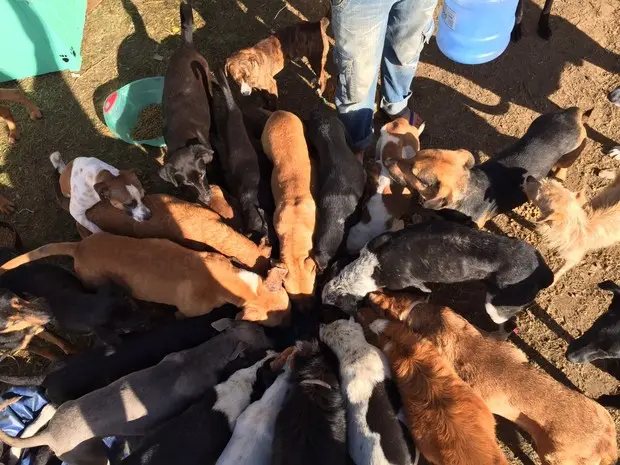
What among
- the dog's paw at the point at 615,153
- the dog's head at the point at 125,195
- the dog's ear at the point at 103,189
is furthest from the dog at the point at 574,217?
the dog's ear at the point at 103,189

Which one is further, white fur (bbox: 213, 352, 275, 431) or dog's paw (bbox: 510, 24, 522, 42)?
dog's paw (bbox: 510, 24, 522, 42)

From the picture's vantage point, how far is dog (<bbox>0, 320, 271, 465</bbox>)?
421 centimetres

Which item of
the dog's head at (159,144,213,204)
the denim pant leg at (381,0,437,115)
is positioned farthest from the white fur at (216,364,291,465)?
the denim pant leg at (381,0,437,115)

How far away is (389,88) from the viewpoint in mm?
5551

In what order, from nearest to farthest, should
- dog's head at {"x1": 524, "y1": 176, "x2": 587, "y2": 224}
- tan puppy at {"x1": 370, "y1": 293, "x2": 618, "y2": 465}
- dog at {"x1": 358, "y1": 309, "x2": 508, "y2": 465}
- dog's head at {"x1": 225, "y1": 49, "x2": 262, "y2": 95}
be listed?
dog at {"x1": 358, "y1": 309, "x2": 508, "y2": 465} < tan puppy at {"x1": 370, "y1": 293, "x2": 618, "y2": 465} < dog's head at {"x1": 524, "y1": 176, "x2": 587, "y2": 224} < dog's head at {"x1": 225, "y1": 49, "x2": 262, "y2": 95}

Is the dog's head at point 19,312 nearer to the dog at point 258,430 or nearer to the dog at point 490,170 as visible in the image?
the dog at point 258,430

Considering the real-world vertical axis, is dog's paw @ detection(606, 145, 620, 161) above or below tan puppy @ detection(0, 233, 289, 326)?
above

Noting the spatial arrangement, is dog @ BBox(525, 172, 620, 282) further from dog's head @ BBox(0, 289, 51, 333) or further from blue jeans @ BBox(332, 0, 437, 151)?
dog's head @ BBox(0, 289, 51, 333)

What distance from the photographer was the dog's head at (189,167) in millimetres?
5266

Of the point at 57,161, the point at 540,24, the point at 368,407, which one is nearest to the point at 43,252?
the point at 57,161

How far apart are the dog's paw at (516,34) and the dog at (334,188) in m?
2.97

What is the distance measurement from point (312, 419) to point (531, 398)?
1.77 m

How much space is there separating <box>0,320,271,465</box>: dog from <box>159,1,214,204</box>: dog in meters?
1.70

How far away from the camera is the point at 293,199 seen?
16.9 feet
